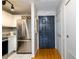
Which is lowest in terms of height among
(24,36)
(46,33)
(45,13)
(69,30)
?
(24,36)

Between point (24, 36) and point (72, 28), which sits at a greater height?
point (72, 28)

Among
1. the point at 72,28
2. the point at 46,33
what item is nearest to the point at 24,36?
the point at 46,33

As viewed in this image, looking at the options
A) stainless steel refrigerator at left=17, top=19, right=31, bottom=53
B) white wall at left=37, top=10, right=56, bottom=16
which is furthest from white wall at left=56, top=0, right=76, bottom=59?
white wall at left=37, top=10, right=56, bottom=16

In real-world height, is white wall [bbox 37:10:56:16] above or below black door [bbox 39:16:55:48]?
above

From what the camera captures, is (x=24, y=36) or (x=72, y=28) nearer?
(x=72, y=28)

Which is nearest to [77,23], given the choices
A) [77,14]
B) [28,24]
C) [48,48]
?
[77,14]

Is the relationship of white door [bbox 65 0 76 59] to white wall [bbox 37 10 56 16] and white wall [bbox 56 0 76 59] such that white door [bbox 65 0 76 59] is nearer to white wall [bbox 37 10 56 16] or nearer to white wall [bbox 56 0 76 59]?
white wall [bbox 56 0 76 59]

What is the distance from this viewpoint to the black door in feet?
25.0

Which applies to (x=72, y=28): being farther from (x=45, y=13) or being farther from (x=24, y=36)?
(x=45, y=13)

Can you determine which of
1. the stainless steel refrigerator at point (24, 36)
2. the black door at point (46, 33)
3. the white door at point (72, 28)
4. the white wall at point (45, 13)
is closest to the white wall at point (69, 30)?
the white door at point (72, 28)

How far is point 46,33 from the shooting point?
7629 mm

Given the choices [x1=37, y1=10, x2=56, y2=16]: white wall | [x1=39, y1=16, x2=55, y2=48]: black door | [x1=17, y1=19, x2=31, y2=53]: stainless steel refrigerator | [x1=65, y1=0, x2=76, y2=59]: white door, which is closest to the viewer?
[x1=65, y1=0, x2=76, y2=59]: white door

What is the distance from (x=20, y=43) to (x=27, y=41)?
0.39 metres

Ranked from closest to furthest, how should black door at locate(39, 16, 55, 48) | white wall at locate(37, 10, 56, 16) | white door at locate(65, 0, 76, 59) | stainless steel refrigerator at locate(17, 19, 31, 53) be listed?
white door at locate(65, 0, 76, 59) < stainless steel refrigerator at locate(17, 19, 31, 53) < white wall at locate(37, 10, 56, 16) < black door at locate(39, 16, 55, 48)
